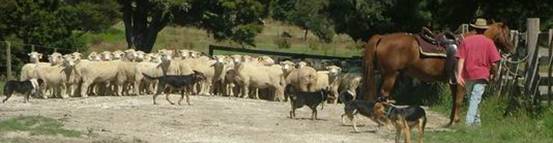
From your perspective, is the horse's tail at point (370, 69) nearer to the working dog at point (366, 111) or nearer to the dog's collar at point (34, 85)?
the working dog at point (366, 111)

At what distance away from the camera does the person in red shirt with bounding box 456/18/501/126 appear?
16.7 m

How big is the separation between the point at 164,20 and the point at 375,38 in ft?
89.3

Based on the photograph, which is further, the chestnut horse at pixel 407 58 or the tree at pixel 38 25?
the tree at pixel 38 25

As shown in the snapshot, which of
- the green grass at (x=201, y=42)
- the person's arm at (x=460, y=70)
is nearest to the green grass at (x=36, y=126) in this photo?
the person's arm at (x=460, y=70)

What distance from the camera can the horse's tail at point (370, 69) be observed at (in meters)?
18.7

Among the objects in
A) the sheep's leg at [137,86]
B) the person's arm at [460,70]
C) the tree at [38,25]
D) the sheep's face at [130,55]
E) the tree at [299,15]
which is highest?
the tree at [299,15]

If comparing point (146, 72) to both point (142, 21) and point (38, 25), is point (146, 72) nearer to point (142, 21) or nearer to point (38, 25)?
point (38, 25)

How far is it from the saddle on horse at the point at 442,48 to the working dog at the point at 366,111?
7.30 ft

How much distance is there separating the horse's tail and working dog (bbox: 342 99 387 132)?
220 centimetres

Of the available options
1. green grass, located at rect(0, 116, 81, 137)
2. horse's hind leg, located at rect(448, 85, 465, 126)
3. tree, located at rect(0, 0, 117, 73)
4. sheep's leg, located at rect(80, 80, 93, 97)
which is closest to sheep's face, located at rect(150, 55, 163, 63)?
sheep's leg, located at rect(80, 80, 93, 97)

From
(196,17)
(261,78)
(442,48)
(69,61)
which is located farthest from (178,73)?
(196,17)

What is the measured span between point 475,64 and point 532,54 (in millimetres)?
2147

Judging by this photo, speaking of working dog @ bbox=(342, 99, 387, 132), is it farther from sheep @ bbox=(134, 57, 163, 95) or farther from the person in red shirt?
sheep @ bbox=(134, 57, 163, 95)

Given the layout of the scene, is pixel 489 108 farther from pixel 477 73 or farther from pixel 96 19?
pixel 96 19
